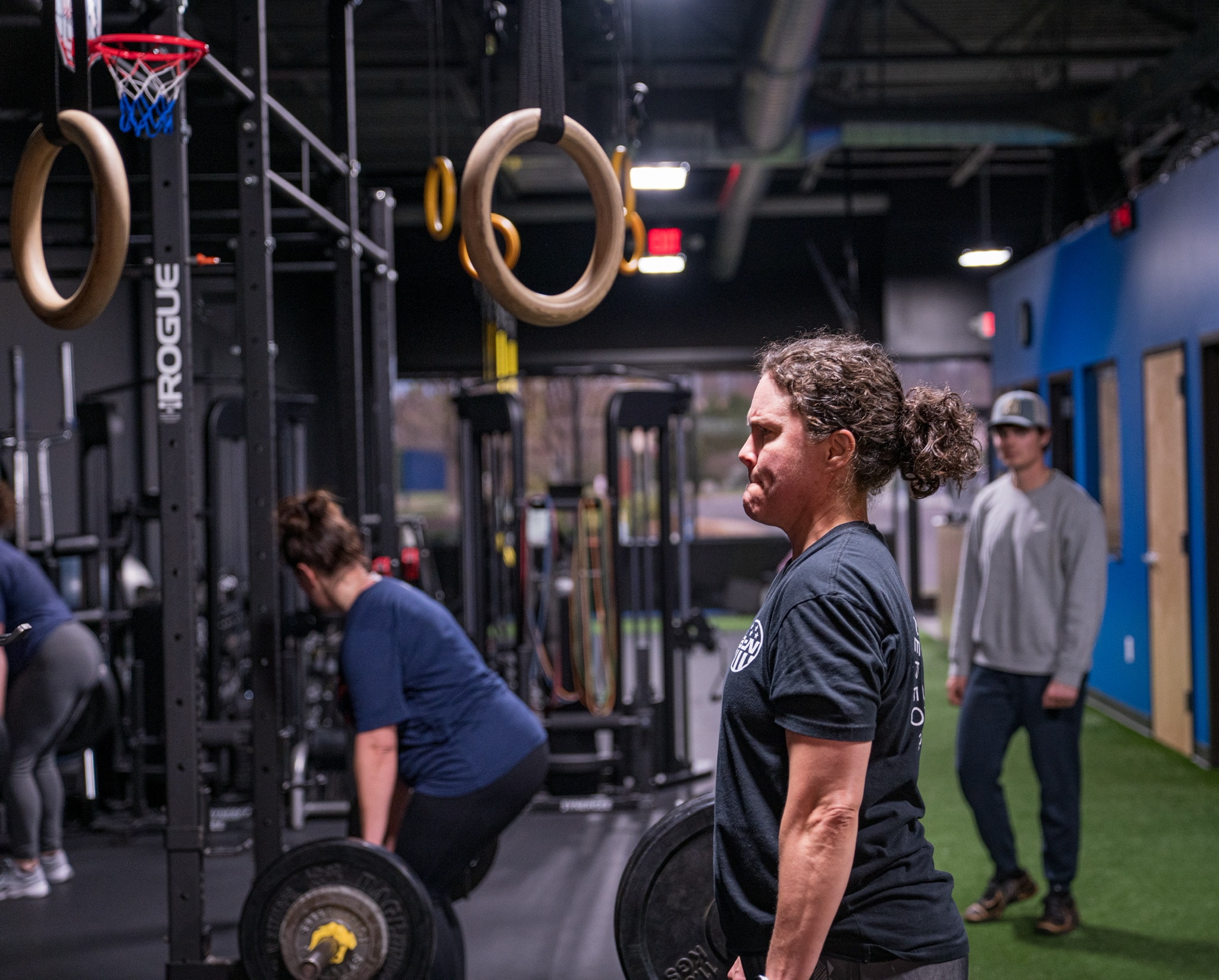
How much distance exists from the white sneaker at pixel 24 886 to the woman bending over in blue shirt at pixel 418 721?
2.08 meters

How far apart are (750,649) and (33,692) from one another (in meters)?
3.26

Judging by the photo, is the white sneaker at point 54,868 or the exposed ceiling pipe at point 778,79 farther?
the exposed ceiling pipe at point 778,79

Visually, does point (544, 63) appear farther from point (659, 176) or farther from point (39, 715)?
point (659, 176)

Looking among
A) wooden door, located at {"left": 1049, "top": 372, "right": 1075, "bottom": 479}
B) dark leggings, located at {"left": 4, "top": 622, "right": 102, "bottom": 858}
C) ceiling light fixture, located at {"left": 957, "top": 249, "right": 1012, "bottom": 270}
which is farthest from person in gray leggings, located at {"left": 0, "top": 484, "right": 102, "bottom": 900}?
ceiling light fixture, located at {"left": 957, "top": 249, "right": 1012, "bottom": 270}

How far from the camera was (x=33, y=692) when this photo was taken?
3916mm

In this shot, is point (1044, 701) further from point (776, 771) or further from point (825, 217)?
point (825, 217)

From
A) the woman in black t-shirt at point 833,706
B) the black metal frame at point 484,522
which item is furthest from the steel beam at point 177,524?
the black metal frame at point 484,522

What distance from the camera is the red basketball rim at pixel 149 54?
6.67 feet

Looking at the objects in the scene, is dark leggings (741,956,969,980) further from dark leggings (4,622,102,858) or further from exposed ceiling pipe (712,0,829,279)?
exposed ceiling pipe (712,0,829,279)

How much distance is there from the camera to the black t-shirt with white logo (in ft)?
4.14

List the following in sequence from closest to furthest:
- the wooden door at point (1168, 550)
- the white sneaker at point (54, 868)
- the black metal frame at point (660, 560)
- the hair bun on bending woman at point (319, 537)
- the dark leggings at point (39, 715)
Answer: the hair bun on bending woman at point (319, 537), the dark leggings at point (39, 715), the white sneaker at point (54, 868), the black metal frame at point (660, 560), the wooden door at point (1168, 550)

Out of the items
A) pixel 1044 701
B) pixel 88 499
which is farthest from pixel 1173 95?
pixel 88 499

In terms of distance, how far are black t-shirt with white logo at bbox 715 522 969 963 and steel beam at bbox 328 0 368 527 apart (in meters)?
2.51

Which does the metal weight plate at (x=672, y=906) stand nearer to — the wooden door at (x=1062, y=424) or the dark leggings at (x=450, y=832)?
the dark leggings at (x=450, y=832)
